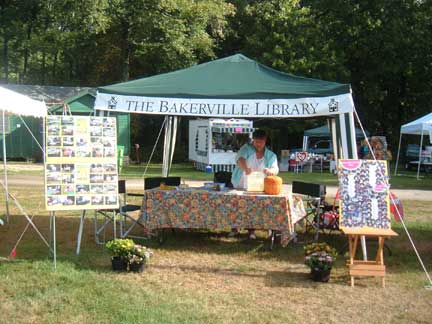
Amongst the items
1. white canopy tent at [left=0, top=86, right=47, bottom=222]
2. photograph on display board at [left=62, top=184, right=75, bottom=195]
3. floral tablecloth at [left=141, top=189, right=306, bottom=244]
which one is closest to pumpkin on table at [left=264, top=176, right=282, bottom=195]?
floral tablecloth at [left=141, top=189, right=306, bottom=244]

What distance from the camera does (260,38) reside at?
2450cm

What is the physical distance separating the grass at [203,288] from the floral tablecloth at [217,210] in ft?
1.23

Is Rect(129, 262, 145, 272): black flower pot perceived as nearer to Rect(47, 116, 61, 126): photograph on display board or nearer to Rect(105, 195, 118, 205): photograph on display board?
Rect(105, 195, 118, 205): photograph on display board

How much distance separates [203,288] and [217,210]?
1.48 meters

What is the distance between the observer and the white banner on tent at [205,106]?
20.1 feet

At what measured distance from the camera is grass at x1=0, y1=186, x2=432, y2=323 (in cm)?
417

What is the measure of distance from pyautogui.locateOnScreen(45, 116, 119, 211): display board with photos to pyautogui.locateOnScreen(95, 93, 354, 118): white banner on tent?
488 mm

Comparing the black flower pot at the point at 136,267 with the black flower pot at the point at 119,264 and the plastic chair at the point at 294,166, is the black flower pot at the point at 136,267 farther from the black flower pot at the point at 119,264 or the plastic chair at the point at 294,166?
the plastic chair at the point at 294,166

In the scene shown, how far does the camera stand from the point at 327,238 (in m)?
7.21

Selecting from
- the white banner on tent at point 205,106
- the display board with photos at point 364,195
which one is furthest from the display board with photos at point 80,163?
the display board with photos at point 364,195

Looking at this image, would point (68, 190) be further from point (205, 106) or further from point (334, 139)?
point (334, 139)

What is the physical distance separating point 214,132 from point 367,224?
12635 millimetres

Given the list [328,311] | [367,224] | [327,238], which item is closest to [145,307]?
[328,311]

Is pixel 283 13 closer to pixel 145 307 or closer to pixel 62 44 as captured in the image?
pixel 62 44
